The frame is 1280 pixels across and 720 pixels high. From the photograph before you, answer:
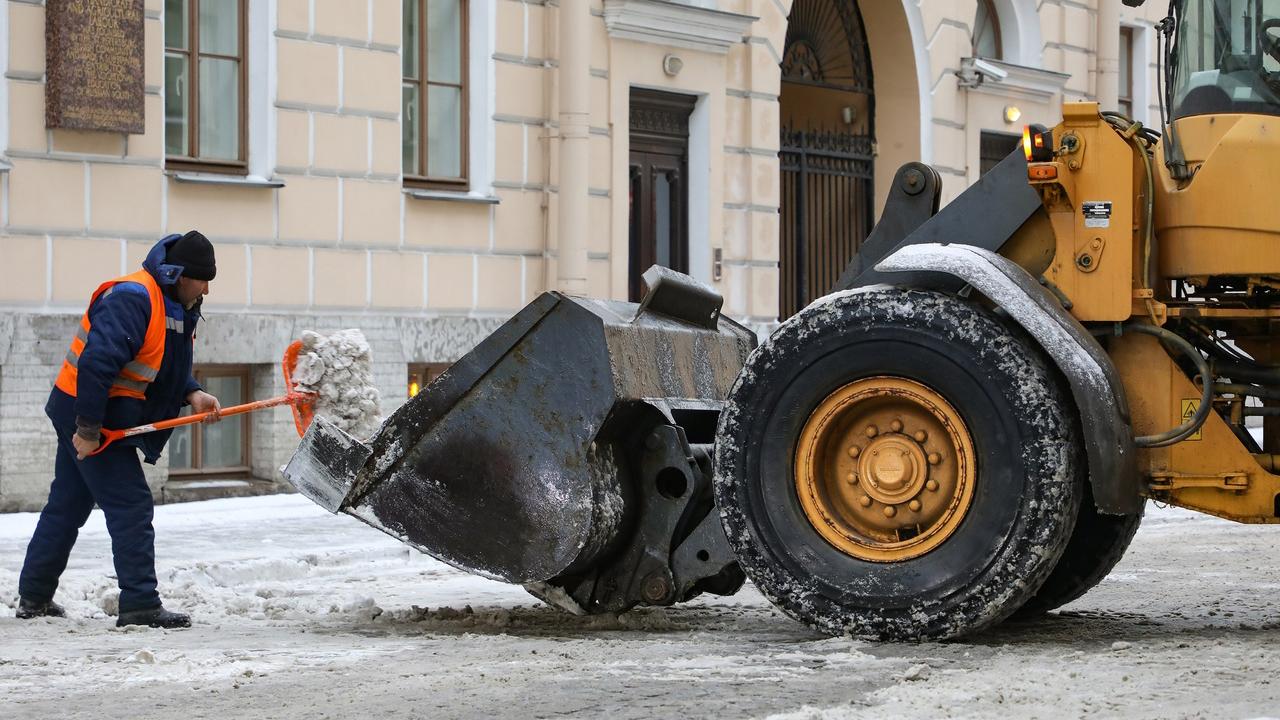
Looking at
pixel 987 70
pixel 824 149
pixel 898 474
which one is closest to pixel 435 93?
pixel 824 149

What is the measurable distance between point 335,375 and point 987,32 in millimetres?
13833

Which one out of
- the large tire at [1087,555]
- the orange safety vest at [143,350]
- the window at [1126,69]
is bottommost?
the large tire at [1087,555]

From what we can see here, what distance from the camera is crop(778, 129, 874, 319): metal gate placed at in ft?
59.4

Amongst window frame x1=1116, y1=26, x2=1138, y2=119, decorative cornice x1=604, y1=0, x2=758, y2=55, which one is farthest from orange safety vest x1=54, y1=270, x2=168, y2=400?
window frame x1=1116, y1=26, x2=1138, y2=119

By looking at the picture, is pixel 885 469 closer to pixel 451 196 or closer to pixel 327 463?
pixel 327 463

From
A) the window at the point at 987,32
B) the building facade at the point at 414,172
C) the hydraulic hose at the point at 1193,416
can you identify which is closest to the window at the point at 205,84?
the building facade at the point at 414,172

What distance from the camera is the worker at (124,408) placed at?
7.26 meters

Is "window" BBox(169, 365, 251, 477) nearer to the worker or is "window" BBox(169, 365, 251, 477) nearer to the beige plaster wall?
the beige plaster wall

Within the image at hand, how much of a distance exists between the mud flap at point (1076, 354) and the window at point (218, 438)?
7181 millimetres

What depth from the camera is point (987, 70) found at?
1931cm

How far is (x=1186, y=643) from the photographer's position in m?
6.40

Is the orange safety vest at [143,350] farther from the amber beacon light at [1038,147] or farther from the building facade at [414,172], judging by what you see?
the building facade at [414,172]

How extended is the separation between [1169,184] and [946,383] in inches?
42.3

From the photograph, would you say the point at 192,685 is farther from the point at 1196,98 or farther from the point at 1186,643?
the point at 1196,98
